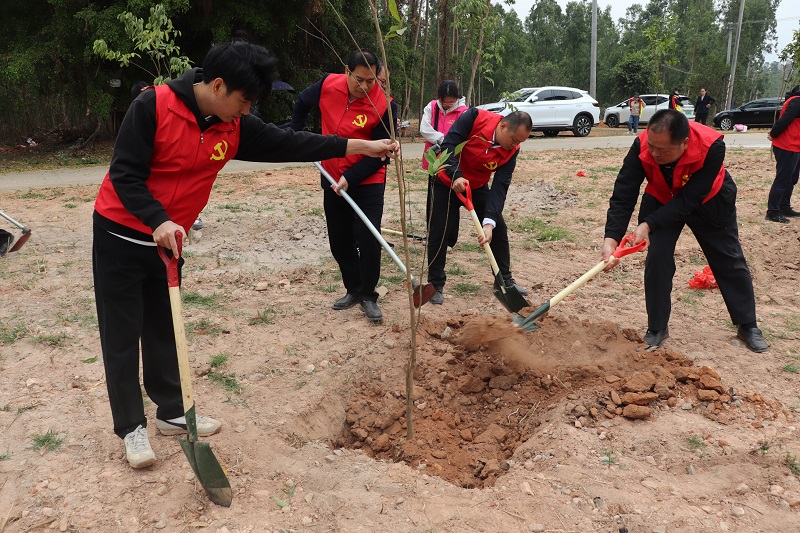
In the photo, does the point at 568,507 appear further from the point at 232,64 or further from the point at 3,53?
the point at 3,53

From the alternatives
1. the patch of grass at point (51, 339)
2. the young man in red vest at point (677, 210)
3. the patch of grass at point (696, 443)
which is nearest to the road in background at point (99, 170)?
the patch of grass at point (51, 339)

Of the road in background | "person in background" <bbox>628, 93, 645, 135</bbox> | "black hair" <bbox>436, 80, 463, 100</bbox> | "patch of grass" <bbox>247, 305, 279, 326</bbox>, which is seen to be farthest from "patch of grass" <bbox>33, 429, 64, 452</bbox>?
"person in background" <bbox>628, 93, 645, 135</bbox>

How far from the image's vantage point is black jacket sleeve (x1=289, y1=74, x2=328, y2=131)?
433 cm

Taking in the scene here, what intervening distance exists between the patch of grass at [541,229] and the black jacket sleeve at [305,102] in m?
3.28

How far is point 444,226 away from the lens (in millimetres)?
4926

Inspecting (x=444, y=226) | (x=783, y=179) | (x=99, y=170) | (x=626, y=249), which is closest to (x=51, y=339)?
(x=444, y=226)

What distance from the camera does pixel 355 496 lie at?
2.64 meters

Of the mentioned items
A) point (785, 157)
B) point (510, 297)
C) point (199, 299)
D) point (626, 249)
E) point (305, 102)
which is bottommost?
point (199, 299)

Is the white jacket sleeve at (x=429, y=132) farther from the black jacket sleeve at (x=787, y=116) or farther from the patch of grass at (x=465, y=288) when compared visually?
the black jacket sleeve at (x=787, y=116)

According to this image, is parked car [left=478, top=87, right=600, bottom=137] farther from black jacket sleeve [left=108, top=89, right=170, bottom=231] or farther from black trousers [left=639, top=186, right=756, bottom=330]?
black jacket sleeve [left=108, top=89, right=170, bottom=231]

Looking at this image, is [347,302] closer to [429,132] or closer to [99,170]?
[429,132]

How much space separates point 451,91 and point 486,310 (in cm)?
249

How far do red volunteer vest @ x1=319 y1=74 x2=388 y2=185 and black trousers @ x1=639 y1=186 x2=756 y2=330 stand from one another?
1828mm

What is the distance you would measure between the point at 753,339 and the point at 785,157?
13.9ft
